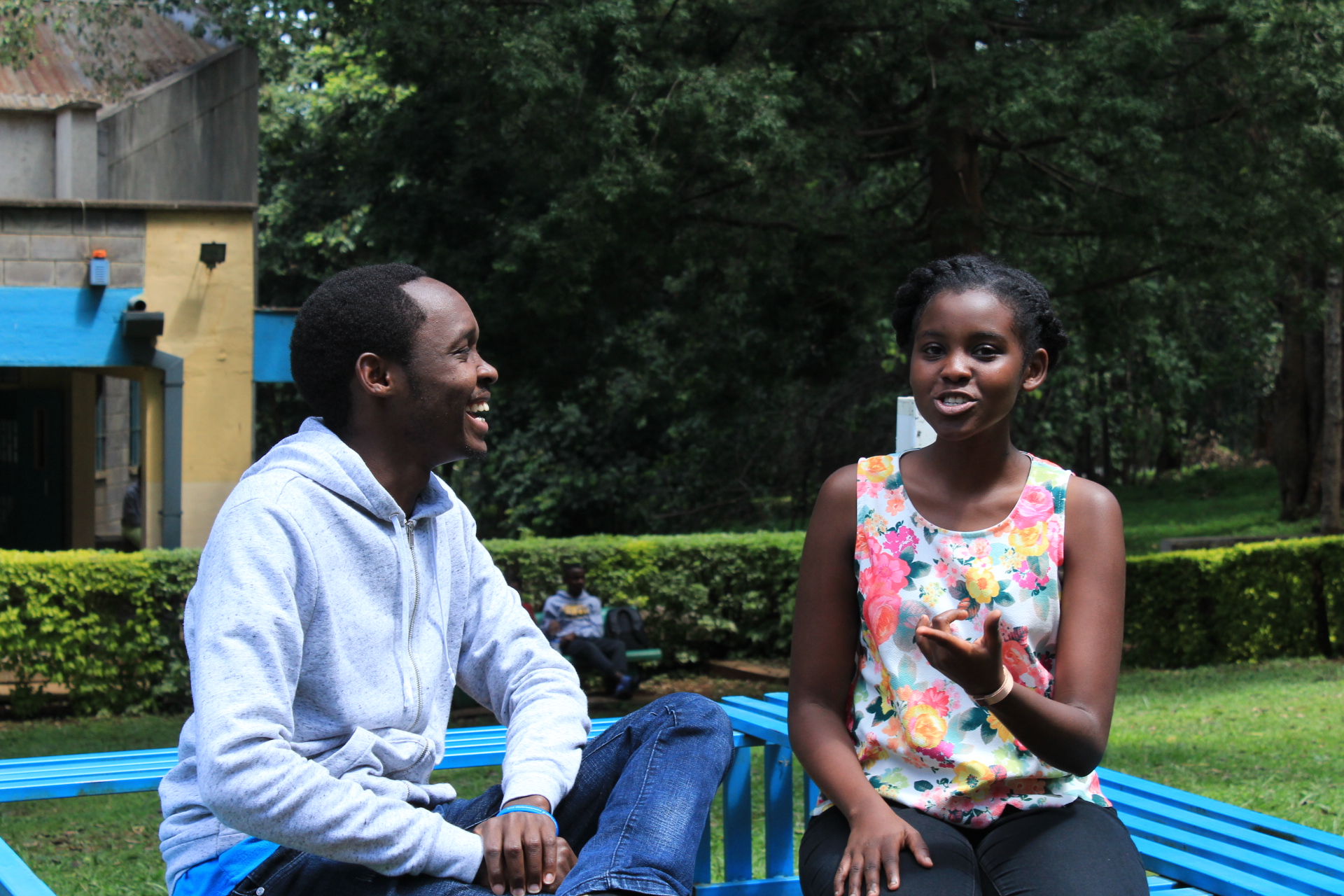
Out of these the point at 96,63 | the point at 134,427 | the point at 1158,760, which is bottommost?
the point at 1158,760

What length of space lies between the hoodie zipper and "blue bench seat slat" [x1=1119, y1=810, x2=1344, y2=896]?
1.60m

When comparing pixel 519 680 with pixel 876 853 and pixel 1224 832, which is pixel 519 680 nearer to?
pixel 876 853

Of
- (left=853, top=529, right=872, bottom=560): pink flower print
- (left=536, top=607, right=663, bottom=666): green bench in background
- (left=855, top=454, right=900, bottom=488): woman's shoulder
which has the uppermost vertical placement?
(left=855, top=454, right=900, bottom=488): woman's shoulder

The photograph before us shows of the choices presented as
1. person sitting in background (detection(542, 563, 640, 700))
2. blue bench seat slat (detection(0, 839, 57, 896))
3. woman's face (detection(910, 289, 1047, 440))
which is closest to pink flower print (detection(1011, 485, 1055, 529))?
woman's face (detection(910, 289, 1047, 440))

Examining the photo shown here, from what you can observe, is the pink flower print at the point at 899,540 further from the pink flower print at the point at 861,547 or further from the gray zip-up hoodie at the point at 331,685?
the gray zip-up hoodie at the point at 331,685

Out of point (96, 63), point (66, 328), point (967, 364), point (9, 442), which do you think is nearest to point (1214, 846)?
point (967, 364)

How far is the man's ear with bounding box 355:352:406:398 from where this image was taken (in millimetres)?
2471

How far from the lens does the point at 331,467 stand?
2371 millimetres

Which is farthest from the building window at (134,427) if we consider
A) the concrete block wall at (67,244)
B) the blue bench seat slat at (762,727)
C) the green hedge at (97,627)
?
the blue bench seat slat at (762,727)

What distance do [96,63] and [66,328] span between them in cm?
380

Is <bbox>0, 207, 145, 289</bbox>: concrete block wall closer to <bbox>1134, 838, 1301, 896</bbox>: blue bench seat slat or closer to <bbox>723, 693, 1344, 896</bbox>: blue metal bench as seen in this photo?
<bbox>723, 693, 1344, 896</bbox>: blue metal bench

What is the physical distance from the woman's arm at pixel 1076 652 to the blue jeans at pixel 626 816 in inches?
23.7

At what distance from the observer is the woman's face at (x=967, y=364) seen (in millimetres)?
→ 2500

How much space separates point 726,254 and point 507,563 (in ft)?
10.6
